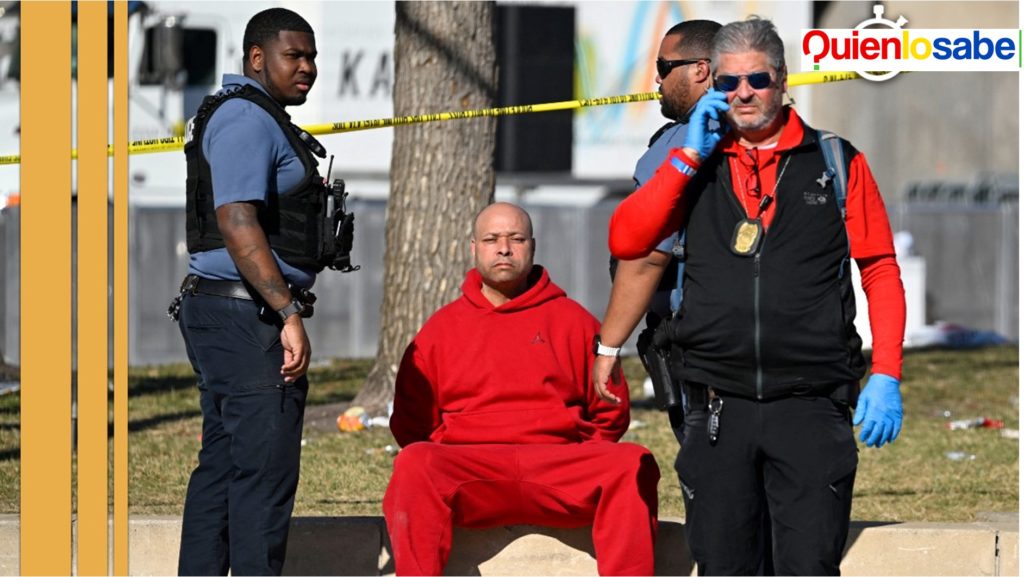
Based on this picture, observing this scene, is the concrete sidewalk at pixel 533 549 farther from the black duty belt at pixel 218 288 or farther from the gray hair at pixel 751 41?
the gray hair at pixel 751 41

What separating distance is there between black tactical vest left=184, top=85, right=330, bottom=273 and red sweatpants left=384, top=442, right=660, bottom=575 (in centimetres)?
62

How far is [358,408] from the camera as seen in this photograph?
328 inches

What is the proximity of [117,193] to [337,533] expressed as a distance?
159cm

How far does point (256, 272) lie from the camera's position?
4012 mm

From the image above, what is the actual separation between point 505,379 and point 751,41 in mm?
1355

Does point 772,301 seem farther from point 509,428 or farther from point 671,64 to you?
point 509,428

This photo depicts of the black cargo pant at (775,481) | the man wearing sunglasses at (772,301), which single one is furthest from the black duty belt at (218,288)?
the black cargo pant at (775,481)

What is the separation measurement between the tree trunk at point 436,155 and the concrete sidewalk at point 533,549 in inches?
145

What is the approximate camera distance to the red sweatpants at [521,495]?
4.24 metres

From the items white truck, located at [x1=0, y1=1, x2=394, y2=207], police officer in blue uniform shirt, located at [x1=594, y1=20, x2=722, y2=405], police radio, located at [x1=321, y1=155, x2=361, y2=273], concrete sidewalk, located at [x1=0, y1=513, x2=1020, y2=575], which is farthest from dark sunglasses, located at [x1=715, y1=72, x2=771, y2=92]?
white truck, located at [x1=0, y1=1, x2=394, y2=207]

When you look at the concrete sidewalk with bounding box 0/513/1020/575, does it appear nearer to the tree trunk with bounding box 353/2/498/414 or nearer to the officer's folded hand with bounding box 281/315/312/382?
the officer's folded hand with bounding box 281/315/312/382

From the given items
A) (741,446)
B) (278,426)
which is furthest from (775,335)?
(278,426)

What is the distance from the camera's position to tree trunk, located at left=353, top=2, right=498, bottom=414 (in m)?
8.29

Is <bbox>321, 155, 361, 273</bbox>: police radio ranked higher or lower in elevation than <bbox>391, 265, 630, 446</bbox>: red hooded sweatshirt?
higher
